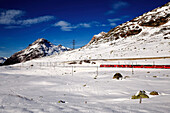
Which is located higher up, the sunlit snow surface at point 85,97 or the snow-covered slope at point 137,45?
the snow-covered slope at point 137,45

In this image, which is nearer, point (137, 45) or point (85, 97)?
point (85, 97)

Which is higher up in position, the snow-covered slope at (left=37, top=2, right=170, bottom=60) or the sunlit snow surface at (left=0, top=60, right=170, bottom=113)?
the snow-covered slope at (left=37, top=2, right=170, bottom=60)

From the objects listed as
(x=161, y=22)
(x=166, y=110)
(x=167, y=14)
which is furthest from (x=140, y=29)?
(x=166, y=110)

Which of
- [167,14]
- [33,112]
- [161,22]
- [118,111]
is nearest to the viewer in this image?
[33,112]

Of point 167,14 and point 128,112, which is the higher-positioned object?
point 167,14

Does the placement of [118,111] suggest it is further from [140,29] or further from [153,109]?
[140,29]

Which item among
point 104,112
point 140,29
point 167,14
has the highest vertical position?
point 167,14

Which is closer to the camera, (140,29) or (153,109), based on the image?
(153,109)

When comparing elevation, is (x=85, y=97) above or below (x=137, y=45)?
below

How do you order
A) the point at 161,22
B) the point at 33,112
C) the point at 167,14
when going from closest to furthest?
the point at 33,112, the point at 161,22, the point at 167,14

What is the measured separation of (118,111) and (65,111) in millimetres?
1940

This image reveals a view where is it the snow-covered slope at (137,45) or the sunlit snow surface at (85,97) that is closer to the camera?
the sunlit snow surface at (85,97)

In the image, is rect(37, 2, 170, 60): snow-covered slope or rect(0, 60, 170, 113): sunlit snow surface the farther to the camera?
rect(37, 2, 170, 60): snow-covered slope

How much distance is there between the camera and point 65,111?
4371 mm
